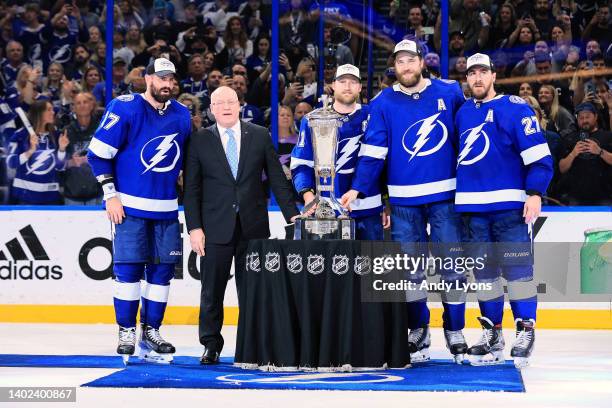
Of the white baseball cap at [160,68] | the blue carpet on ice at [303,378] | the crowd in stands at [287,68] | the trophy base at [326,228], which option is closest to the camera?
the blue carpet on ice at [303,378]

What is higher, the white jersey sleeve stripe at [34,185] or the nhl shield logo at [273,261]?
the white jersey sleeve stripe at [34,185]

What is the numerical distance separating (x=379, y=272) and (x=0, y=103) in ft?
18.0

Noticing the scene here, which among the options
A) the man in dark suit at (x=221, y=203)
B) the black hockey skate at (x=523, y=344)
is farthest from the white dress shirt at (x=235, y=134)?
the black hockey skate at (x=523, y=344)

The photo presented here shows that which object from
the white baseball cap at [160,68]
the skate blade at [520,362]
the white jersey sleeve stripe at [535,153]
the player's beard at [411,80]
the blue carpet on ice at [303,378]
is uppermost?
the white baseball cap at [160,68]

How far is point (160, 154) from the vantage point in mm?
7773

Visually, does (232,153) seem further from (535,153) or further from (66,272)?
(66,272)

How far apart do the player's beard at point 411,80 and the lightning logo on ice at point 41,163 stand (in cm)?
452

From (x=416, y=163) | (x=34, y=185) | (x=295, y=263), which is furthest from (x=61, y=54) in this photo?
(x=295, y=263)

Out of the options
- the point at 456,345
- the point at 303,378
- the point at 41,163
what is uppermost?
the point at 41,163

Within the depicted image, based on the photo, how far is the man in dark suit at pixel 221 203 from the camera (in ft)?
25.2

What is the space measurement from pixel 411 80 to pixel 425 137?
33 cm

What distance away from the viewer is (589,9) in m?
11.1

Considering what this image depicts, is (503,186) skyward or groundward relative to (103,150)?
groundward

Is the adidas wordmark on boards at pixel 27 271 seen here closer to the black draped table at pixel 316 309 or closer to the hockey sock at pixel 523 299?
the black draped table at pixel 316 309
